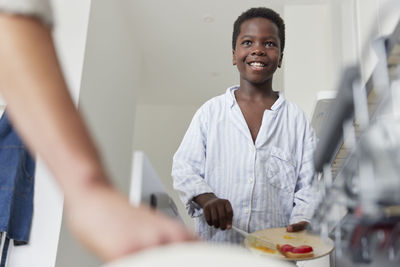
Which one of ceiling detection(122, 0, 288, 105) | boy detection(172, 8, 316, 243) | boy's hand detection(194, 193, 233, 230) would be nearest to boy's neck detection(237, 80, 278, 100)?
boy detection(172, 8, 316, 243)

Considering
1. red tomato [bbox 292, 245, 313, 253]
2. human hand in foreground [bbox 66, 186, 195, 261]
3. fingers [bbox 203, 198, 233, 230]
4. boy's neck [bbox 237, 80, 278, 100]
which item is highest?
boy's neck [bbox 237, 80, 278, 100]

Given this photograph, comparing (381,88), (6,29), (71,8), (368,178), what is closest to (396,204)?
(368,178)

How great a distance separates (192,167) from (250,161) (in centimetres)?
13

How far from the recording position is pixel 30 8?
0.29 metres

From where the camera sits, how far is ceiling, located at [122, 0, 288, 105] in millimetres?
3041

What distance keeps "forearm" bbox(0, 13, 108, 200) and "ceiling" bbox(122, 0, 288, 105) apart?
2762 mm

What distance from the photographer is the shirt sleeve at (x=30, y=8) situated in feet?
0.94

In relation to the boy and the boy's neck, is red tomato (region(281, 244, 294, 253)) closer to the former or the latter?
the boy

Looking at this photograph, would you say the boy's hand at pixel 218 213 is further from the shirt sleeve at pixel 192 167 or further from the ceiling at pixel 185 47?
the ceiling at pixel 185 47

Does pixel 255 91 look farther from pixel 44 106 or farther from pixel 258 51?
pixel 44 106

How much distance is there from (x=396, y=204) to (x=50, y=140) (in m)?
0.23

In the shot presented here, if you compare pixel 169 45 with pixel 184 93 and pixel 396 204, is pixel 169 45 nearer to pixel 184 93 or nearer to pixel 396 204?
pixel 184 93

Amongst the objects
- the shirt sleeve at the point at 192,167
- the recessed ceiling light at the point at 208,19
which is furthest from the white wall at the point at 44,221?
the recessed ceiling light at the point at 208,19

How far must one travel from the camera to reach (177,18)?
318 centimetres
